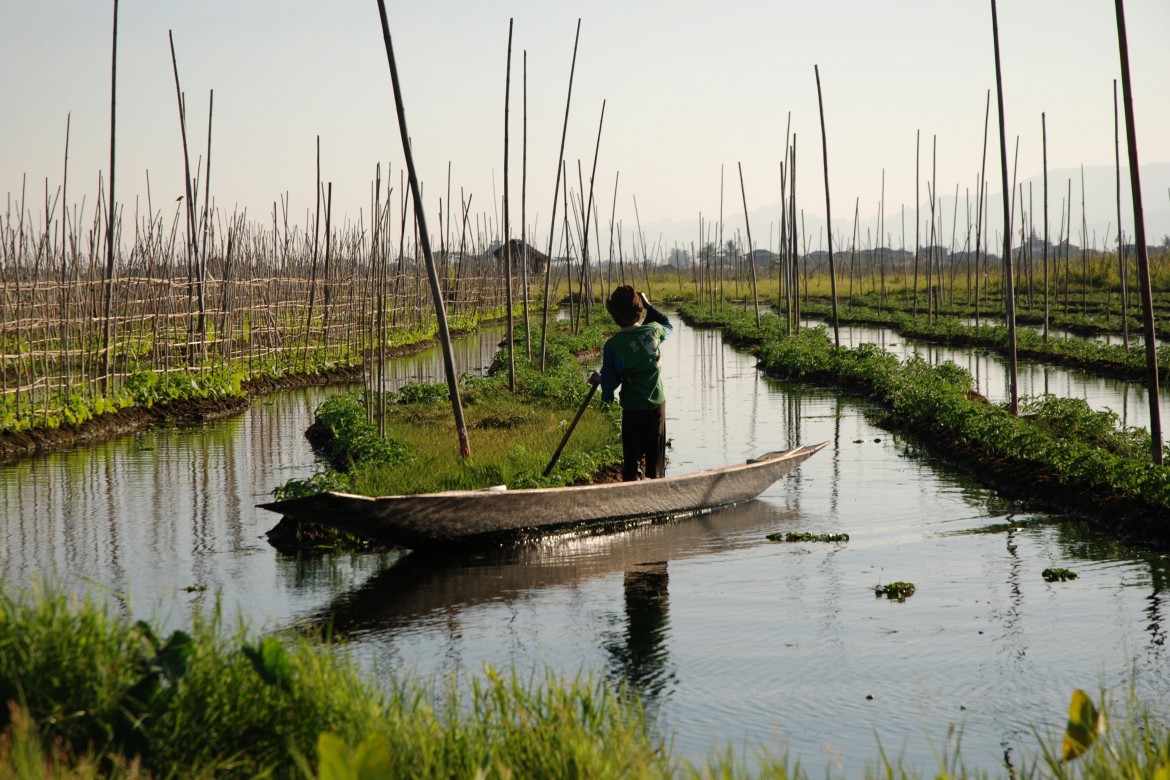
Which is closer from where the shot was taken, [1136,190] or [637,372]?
[637,372]

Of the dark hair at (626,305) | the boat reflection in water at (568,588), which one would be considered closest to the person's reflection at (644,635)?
the boat reflection in water at (568,588)

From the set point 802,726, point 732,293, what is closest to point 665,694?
point 802,726

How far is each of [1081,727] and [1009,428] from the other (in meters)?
A: 10.3

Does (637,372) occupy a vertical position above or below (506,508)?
above

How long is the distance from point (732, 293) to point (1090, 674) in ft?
205

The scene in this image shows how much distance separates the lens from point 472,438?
14.1m

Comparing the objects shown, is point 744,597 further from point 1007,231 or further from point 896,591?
point 1007,231

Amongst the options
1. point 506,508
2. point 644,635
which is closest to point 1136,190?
point 506,508

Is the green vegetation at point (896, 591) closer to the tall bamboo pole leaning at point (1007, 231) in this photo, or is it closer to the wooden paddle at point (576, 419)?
the wooden paddle at point (576, 419)

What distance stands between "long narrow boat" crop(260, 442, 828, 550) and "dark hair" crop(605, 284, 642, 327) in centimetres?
144

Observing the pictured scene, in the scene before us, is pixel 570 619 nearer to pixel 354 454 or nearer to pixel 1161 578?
pixel 1161 578

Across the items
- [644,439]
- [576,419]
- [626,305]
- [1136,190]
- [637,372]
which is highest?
[1136,190]

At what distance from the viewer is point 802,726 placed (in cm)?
538

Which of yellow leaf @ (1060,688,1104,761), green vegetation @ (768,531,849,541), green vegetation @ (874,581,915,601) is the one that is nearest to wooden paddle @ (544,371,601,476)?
green vegetation @ (768,531,849,541)
